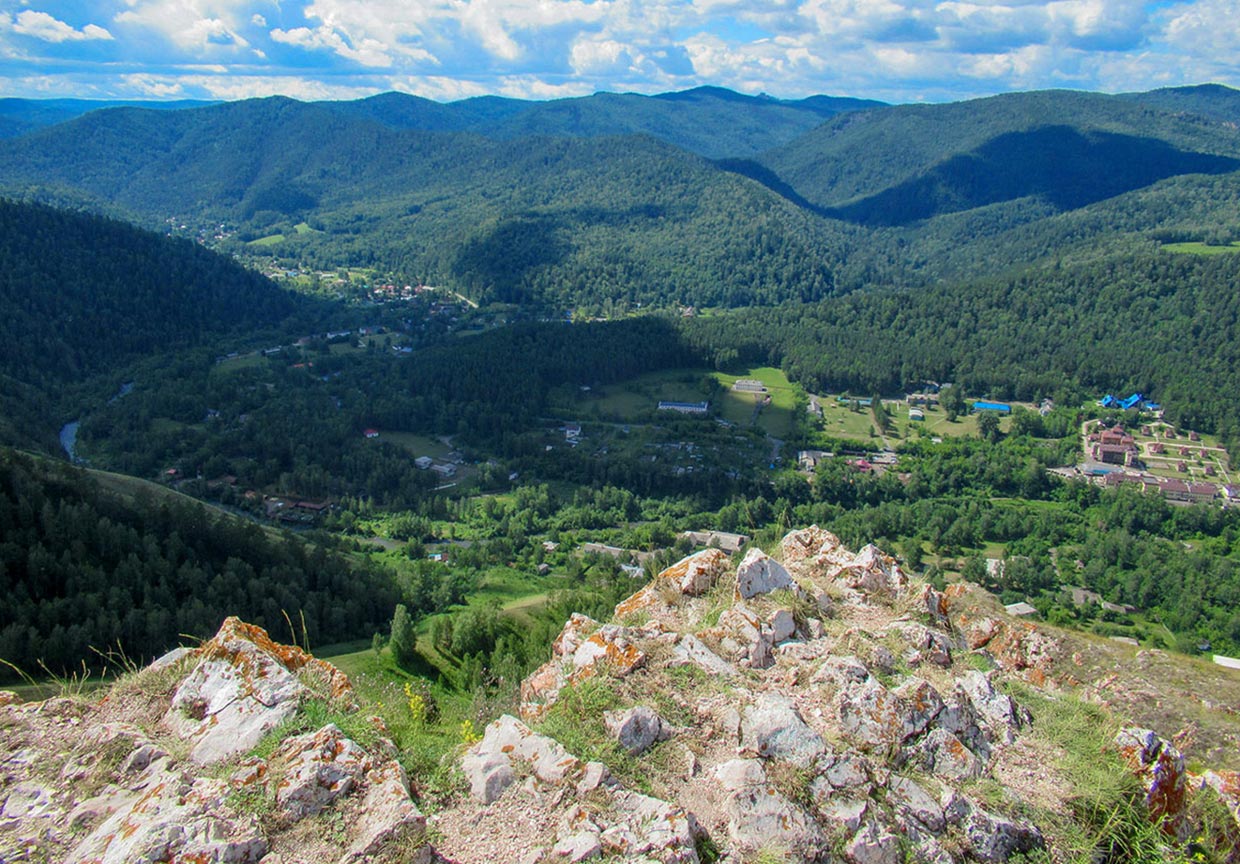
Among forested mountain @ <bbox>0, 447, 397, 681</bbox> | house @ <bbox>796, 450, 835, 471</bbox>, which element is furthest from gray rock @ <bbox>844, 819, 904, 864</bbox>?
house @ <bbox>796, 450, 835, 471</bbox>

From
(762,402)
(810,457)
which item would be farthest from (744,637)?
(762,402)

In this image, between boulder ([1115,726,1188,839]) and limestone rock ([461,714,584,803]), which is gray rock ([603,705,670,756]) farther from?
boulder ([1115,726,1188,839])

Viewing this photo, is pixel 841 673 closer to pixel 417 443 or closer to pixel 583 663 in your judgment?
pixel 583 663

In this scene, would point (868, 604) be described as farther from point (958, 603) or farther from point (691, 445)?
point (691, 445)

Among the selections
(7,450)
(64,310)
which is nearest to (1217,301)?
(7,450)

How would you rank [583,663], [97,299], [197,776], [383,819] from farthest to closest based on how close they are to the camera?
[97,299] < [583,663] < [197,776] < [383,819]

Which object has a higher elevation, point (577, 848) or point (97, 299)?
point (577, 848)
